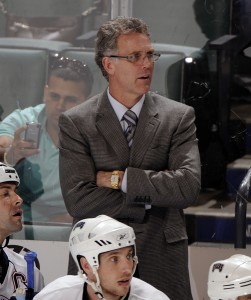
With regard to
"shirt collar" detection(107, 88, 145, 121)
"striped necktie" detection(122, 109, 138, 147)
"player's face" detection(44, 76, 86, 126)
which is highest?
"shirt collar" detection(107, 88, 145, 121)

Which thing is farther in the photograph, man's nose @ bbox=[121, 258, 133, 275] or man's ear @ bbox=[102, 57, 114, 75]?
man's ear @ bbox=[102, 57, 114, 75]

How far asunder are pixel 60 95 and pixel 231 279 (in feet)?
6.18

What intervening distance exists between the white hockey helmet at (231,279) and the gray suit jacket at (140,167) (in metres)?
0.39

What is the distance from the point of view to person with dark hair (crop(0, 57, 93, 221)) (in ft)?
18.5

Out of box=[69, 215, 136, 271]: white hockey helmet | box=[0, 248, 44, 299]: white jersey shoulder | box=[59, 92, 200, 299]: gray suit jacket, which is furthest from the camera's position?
box=[0, 248, 44, 299]: white jersey shoulder

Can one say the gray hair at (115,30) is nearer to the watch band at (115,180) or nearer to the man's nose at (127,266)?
the watch band at (115,180)

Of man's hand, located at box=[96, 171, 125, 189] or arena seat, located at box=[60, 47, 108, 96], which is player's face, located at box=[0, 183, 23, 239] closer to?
man's hand, located at box=[96, 171, 125, 189]

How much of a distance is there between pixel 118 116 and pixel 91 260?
2.40 feet

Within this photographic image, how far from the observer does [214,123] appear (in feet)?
18.3

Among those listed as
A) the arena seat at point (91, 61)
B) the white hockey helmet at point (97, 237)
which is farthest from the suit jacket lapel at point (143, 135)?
the arena seat at point (91, 61)

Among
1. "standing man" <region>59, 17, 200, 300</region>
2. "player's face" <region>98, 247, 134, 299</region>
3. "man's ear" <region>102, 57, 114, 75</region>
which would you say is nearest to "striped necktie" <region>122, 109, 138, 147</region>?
"standing man" <region>59, 17, 200, 300</region>

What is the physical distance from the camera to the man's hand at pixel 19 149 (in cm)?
567

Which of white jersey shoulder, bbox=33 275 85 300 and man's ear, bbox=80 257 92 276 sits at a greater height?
man's ear, bbox=80 257 92 276

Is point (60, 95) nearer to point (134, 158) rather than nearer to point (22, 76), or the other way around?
point (22, 76)
